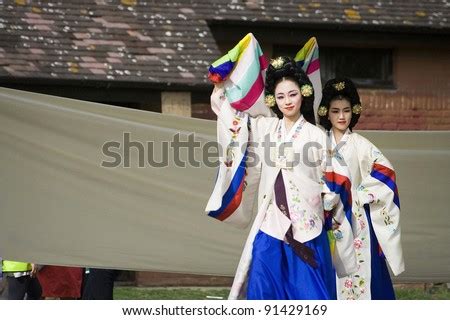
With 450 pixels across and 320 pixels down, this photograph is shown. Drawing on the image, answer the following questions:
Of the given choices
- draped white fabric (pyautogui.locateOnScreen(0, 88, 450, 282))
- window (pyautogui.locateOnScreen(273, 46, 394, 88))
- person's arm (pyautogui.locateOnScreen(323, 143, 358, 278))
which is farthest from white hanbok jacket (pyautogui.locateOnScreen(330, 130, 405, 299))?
window (pyautogui.locateOnScreen(273, 46, 394, 88))

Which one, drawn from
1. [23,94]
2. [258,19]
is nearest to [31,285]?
[23,94]

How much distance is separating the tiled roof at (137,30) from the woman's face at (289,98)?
5558 mm

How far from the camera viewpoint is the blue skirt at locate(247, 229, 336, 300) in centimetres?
720

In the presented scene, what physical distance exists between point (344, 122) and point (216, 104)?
113cm

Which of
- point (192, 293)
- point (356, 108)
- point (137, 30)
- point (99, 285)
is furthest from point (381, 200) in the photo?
point (137, 30)

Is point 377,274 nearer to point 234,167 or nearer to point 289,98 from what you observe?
point 234,167

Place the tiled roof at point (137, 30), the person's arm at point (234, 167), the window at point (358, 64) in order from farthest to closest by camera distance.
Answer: the window at point (358, 64) → the tiled roof at point (137, 30) → the person's arm at point (234, 167)

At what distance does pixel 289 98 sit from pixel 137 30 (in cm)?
623

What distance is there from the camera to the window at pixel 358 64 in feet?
46.5

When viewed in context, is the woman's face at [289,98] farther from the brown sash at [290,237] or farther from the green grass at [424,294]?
the green grass at [424,294]

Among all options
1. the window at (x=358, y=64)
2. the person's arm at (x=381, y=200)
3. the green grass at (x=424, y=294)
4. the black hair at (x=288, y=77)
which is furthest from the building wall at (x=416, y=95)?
the black hair at (x=288, y=77)

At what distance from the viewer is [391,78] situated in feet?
47.3

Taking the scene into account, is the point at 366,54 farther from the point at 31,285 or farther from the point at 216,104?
the point at 216,104

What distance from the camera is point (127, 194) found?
9758 mm
